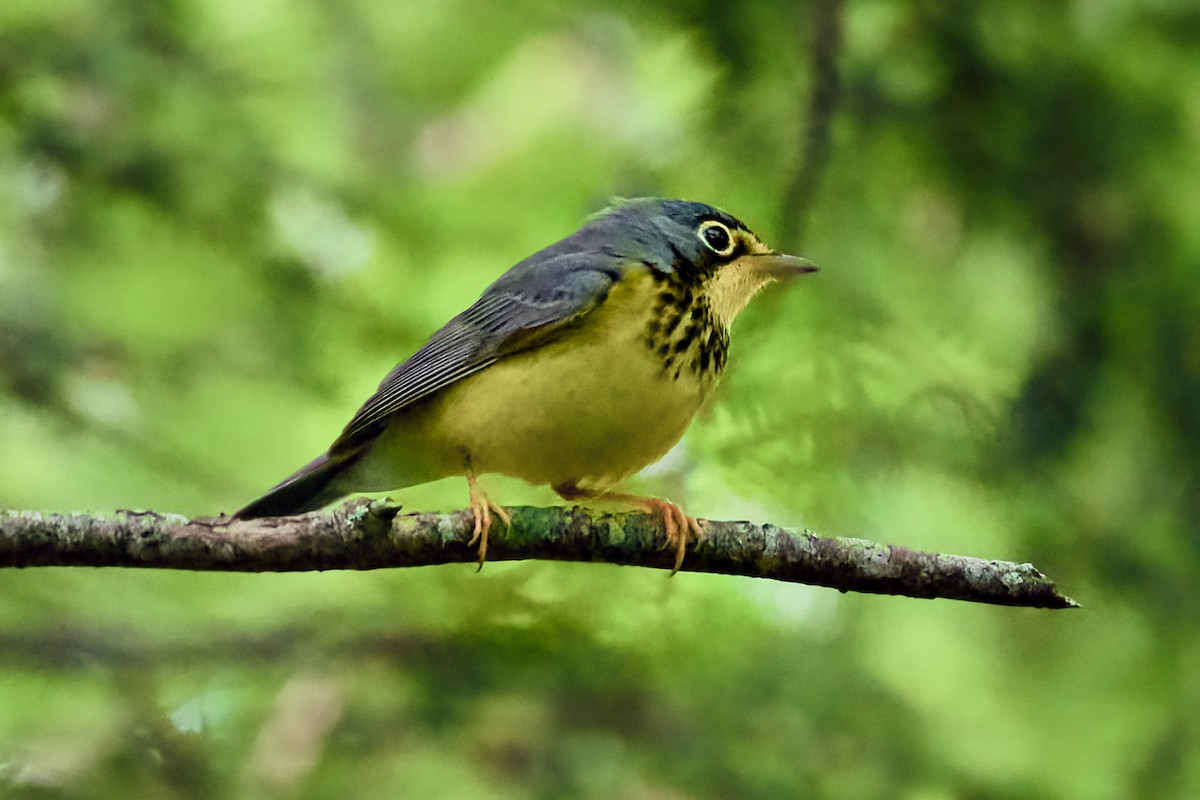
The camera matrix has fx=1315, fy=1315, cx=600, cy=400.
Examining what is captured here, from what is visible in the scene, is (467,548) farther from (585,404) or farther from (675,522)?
(585,404)

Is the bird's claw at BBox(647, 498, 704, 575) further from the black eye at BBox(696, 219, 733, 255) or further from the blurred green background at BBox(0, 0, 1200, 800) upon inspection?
the black eye at BBox(696, 219, 733, 255)

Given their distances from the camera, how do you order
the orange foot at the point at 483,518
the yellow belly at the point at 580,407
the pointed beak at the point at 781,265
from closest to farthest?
the orange foot at the point at 483,518
the yellow belly at the point at 580,407
the pointed beak at the point at 781,265

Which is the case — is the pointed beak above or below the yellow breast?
above

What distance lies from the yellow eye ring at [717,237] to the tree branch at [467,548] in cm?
127

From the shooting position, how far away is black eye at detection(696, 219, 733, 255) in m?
4.42

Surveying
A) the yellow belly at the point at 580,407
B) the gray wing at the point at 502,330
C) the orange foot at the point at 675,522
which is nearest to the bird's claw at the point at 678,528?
the orange foot at the point at 675,522

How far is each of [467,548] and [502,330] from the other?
1.12 m

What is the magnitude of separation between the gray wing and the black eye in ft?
1.16

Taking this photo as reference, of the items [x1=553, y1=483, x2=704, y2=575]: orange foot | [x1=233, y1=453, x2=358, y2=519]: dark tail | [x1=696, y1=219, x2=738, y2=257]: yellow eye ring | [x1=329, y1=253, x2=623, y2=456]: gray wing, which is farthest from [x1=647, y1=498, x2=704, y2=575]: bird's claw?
[x1=233, y1=453, x2=358, y2=519]: dark tail

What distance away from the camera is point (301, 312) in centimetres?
502

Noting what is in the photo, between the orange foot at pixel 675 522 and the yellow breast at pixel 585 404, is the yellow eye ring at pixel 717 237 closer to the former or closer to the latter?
the yellow breast at pixel 585 404

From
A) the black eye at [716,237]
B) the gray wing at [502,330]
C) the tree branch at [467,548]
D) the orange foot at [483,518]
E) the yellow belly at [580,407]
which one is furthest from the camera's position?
the black eye at [716,237]

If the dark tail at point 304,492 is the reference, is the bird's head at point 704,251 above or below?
above

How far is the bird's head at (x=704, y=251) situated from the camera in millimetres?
4316
